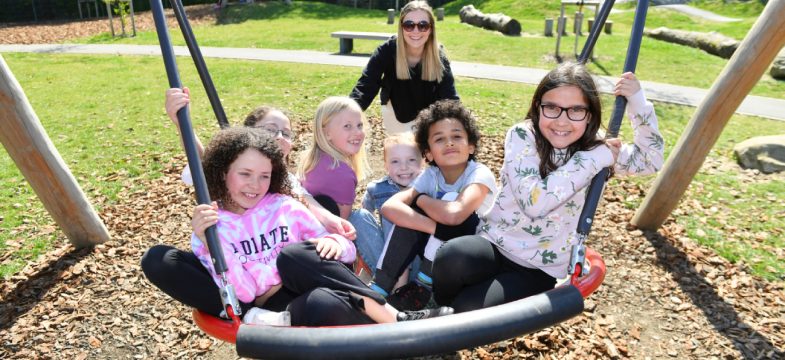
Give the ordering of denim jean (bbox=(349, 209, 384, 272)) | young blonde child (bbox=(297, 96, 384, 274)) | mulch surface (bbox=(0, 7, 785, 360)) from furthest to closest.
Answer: mulch surface (bbox=(0, 7, 785, 360)), young blonde child (bbox=(297, 96, 384, 274)), denim jean (bbox=(349, 209, 384, 272))

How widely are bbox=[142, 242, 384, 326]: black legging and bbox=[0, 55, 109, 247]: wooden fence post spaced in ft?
6.69

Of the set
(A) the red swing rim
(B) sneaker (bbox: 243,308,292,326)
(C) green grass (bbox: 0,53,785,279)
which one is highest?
(A) the red swing rim

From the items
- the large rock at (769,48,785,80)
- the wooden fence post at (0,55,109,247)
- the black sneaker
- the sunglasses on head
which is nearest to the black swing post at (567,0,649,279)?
the black sneaker

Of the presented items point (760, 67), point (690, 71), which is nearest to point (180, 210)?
point (760, 67)

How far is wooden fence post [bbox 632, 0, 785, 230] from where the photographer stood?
3434 millimetres

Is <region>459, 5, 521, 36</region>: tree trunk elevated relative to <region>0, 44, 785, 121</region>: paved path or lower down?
elevated

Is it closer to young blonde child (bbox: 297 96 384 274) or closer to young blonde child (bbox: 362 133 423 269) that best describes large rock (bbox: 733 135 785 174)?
young blonde child (bbox: 362 133 423 269)

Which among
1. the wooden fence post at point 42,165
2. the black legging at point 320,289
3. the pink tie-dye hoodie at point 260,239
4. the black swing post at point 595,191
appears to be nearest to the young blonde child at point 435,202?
the pink tie-dye hoodie at point 260,239

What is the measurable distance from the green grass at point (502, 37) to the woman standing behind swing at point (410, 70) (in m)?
6.82

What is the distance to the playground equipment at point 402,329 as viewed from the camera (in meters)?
1.65

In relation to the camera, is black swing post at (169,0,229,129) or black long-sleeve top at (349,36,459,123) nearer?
black swing post at (169,0,229,129)

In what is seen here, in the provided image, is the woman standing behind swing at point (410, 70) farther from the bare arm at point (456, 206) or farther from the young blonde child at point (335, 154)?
the bare arm at point (456, 206)

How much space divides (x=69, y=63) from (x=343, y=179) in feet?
36.1

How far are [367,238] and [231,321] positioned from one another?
0.90 metres
